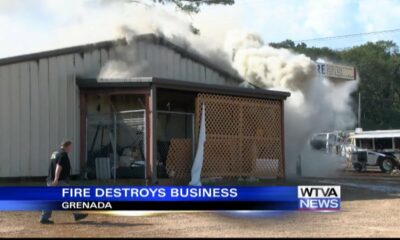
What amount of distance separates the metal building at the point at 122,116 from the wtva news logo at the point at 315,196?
21.8 feet

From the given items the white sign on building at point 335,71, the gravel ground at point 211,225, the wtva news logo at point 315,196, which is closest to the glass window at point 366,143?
the white sign on building at point 335,71

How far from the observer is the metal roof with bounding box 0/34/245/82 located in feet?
54.0

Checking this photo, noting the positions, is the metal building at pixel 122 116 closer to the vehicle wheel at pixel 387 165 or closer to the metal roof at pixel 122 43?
the metal roof at pixel 122 43

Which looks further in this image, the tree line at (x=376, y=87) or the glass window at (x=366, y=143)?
the tree line at (x=376, y=87)

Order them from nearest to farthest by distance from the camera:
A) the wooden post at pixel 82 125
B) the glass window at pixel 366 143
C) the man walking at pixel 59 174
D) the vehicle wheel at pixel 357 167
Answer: the man walking at pixel 59 174, the wooden post at pixel 82 125, the vehicle wheel at pixel 357 167, the glass window at pixel 366 143

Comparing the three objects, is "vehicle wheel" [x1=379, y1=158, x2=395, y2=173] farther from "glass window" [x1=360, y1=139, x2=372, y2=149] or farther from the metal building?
the metal building

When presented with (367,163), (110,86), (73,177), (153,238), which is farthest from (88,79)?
(367,163)

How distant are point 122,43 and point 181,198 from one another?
9.88m

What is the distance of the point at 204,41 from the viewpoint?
23.9 m

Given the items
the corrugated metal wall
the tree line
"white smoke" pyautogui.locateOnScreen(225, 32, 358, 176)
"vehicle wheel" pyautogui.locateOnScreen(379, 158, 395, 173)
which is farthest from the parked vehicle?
the tree line

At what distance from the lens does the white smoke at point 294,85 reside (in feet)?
77.5

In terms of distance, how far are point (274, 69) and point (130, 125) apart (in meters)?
9.57

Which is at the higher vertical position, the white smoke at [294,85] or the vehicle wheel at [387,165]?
the white smoke at [294,85]

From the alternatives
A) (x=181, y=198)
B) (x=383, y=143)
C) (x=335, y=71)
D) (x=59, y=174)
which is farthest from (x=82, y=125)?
(x=383, y=143)
